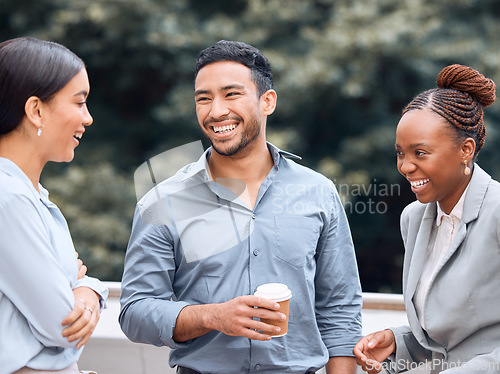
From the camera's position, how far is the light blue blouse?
1298 millimetres

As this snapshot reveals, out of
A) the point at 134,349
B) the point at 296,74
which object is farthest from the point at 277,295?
the point at 296,74

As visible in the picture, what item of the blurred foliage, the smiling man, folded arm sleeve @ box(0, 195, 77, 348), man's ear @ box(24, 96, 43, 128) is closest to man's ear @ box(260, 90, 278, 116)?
the smiling man

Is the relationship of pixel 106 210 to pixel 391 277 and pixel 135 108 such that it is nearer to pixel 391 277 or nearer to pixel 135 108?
pixel 135 108

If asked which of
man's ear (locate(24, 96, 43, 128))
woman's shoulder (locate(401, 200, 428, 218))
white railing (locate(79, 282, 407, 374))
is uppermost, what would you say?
man's ear (locate(24, 96, 43, 128))

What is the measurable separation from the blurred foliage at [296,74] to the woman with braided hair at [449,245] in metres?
3.77

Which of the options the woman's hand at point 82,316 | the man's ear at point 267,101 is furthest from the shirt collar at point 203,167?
the woman's hand at point 82,316

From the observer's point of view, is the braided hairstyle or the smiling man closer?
the braided hairstyle

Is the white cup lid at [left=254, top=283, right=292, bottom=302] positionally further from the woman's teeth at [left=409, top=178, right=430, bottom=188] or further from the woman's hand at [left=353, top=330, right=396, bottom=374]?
the woman's teeth at [left=409, top=178, right=430, bottom=188]

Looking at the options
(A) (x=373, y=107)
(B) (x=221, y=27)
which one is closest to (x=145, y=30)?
(B) (x=221, y=27)

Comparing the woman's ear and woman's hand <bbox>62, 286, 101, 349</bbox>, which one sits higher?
the woman's ear

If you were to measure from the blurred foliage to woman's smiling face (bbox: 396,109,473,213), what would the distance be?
3.79 metres

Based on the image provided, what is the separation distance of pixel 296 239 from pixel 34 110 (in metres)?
0.82

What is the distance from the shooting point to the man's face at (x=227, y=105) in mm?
1803

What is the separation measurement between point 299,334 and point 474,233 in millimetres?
576
